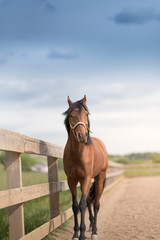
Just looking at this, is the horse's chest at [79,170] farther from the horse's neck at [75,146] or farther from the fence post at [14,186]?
the fence post at [14,186]

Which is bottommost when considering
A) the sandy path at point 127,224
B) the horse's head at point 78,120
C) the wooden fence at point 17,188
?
the sandy path at point 127,224

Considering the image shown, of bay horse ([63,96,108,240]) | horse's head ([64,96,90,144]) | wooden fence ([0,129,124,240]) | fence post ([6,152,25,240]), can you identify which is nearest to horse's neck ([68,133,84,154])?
bay horse ([63,96,108,240])

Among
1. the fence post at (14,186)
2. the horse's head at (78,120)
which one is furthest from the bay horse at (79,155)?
the fence post at (14,186)

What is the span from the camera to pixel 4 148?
3.42 m

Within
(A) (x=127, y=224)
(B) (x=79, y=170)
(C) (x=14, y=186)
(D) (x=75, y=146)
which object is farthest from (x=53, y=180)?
(C) (x=14, y=186)

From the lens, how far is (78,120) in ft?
14.4

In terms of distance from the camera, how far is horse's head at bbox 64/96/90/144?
13.9 ft

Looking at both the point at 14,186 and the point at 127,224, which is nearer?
the point at 14,186

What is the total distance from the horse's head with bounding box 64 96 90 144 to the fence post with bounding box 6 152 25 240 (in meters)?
0.83

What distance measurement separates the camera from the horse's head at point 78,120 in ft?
13.9

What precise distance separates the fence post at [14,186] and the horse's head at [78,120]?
0.83m

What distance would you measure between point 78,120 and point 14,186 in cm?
117

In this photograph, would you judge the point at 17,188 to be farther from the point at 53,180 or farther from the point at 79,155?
the point at 53,180

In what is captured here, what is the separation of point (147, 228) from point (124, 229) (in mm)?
369
